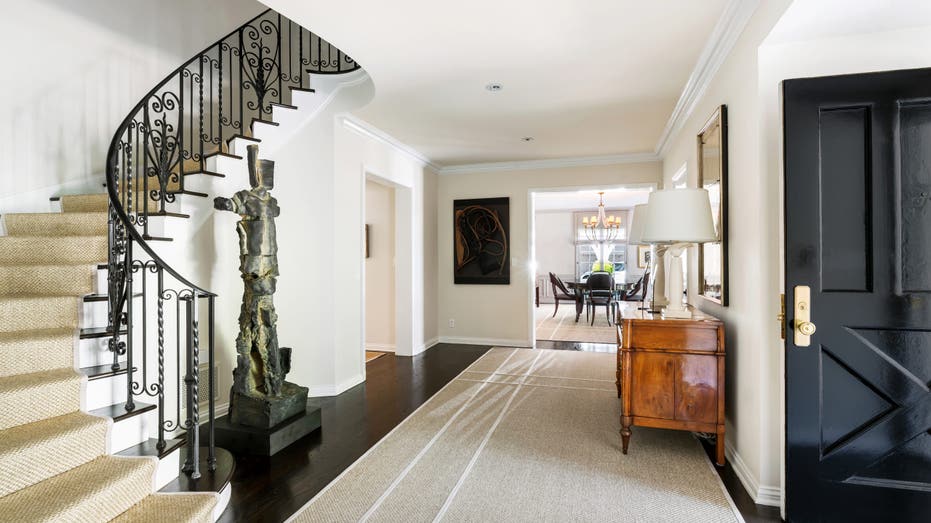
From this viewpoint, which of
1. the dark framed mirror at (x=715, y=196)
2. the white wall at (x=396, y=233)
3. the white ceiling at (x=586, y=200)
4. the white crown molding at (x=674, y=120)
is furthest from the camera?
the white ceiling at (x=586, y=200)

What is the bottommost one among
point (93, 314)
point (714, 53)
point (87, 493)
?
point (87, 493)

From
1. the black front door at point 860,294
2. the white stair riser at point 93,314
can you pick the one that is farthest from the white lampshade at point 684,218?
the white stair riser at point 93,314

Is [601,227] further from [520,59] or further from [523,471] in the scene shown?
[523,471]

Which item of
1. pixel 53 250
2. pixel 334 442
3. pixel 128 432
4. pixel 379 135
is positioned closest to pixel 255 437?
pixel 334 442

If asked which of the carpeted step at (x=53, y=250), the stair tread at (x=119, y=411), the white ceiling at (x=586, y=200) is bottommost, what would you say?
the stair tread at (x=119, y=411)

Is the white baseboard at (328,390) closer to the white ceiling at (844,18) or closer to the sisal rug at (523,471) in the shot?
the sisal rug at (523,471)

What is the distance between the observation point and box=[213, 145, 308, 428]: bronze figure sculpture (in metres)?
2.83

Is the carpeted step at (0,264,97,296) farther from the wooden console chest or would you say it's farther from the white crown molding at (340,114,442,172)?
the wooden console chest

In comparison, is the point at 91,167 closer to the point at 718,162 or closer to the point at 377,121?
the point at 377,121

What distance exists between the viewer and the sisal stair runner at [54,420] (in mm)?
1592

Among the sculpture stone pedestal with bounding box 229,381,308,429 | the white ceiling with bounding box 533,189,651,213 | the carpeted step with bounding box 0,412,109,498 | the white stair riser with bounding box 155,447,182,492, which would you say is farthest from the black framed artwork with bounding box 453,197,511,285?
the carpeted step with bounding box 0,412,109,498

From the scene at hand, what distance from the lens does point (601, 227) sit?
1020 centimetres

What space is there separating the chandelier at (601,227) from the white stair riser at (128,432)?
9.19 m

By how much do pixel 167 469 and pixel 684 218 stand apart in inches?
117
